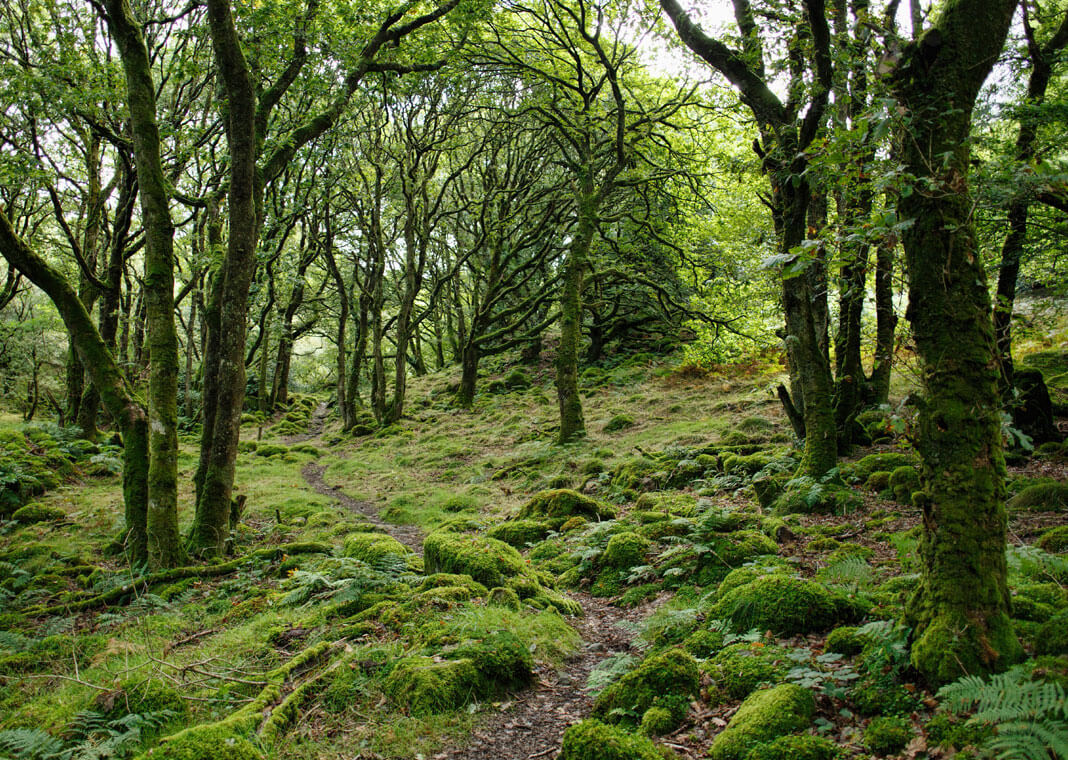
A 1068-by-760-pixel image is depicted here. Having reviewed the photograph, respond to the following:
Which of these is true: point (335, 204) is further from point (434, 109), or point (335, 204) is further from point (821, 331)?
point (821, 331)

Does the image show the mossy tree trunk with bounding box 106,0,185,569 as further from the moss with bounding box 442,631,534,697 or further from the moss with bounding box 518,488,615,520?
the moss with bounding box 442,631,534,697

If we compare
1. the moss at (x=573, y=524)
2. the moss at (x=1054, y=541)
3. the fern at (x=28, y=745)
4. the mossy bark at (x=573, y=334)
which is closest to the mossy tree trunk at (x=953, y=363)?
the moss at (x=1054, y=541)

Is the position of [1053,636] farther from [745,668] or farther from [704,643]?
[704,643]

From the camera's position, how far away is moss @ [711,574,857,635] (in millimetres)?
4219

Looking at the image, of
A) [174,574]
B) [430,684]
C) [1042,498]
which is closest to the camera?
[430,684]

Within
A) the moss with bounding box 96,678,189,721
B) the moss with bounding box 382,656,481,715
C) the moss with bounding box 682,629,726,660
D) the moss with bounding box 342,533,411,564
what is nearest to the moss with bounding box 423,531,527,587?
the moss with bounding box 342,533,411,564

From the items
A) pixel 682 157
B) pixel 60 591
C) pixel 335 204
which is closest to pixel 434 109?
pixel 335 204

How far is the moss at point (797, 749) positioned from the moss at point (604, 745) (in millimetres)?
534

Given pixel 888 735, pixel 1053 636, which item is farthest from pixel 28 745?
pixel 1053 636

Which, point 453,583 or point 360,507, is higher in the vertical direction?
point 453,583

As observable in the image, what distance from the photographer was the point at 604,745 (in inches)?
127

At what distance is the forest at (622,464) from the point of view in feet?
10.3

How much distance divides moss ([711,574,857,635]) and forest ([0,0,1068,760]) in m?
0.03

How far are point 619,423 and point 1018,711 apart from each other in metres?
13.1
